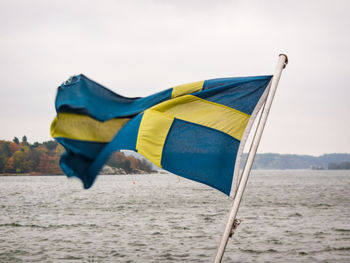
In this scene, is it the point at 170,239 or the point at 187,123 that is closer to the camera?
the point at 187,123

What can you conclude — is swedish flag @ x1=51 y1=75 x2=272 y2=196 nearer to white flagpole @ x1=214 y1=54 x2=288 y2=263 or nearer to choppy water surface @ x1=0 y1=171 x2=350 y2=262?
white flagpole @ x1=214 y1=54 x2=288 y2=263

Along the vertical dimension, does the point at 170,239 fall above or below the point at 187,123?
below

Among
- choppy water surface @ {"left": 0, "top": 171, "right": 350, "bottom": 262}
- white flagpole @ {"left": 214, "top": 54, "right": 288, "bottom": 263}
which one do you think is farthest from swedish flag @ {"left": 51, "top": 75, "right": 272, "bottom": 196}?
choppy water surface @ {"left": 0, "top": 171, "right": 350, "bottom": 262}

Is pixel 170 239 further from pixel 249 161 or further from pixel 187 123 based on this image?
pixel 249 161

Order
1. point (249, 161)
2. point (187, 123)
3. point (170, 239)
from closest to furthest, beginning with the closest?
1. point (249, 161)
2. point (187, 123)
3. point (170, 239)

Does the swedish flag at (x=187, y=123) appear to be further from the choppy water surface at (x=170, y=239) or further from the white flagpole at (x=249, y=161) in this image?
the choppy water surface at (x=170, y=239)

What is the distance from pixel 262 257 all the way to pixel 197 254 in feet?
10.3

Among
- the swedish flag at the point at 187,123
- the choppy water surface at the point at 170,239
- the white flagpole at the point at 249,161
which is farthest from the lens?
Result: the choppy water surface at the point at 170,239

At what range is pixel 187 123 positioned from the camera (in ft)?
22.7

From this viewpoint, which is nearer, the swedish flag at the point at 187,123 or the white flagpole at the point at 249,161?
the white flagpole at the point at 249,161

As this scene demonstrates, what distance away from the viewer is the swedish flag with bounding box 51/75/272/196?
6664 millimetres

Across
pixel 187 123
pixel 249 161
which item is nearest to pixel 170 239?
pixel 187 123

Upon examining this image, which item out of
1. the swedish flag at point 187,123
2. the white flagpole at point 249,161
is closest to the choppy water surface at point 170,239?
the swedish flag at point 187,123

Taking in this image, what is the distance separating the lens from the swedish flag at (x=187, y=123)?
6664mm
